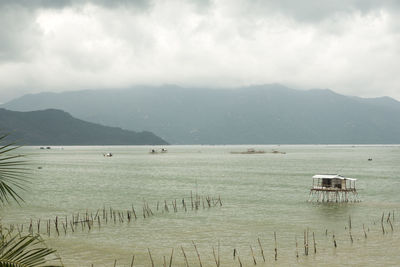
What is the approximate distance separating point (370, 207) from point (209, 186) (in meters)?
33.0

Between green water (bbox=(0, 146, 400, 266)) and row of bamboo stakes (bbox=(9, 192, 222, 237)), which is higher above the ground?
row of bamboo stakes (bbox=(9, 192, 222, 237))

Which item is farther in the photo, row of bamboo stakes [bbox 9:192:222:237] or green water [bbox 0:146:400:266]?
row of bamboo stakes [bbox 9:192:222:237]

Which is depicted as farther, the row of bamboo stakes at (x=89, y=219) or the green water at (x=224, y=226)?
the row of bamboo stakes at (x=89, y=219)

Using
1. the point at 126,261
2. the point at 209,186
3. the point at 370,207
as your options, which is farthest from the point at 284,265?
the point at 209,186

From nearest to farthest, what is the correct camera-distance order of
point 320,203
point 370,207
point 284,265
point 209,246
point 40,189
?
point 284,265 → point 209,246 → point 370,207 → point 320,203 → point 40,189

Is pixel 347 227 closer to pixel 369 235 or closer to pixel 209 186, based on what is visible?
pixel 369 235

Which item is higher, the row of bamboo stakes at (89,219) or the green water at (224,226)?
the row of bamboo stakes at (89,219)

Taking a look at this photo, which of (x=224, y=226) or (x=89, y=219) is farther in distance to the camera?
(x=89, y=219)

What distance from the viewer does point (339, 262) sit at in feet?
91.5

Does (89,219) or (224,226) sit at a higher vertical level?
(89,219)

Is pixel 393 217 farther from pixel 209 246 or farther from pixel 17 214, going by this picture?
pixel 17 214

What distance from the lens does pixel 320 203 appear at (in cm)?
5678

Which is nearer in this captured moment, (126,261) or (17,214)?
(126,261)

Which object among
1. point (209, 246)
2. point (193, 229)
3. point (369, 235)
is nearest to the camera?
point (209, 246)
